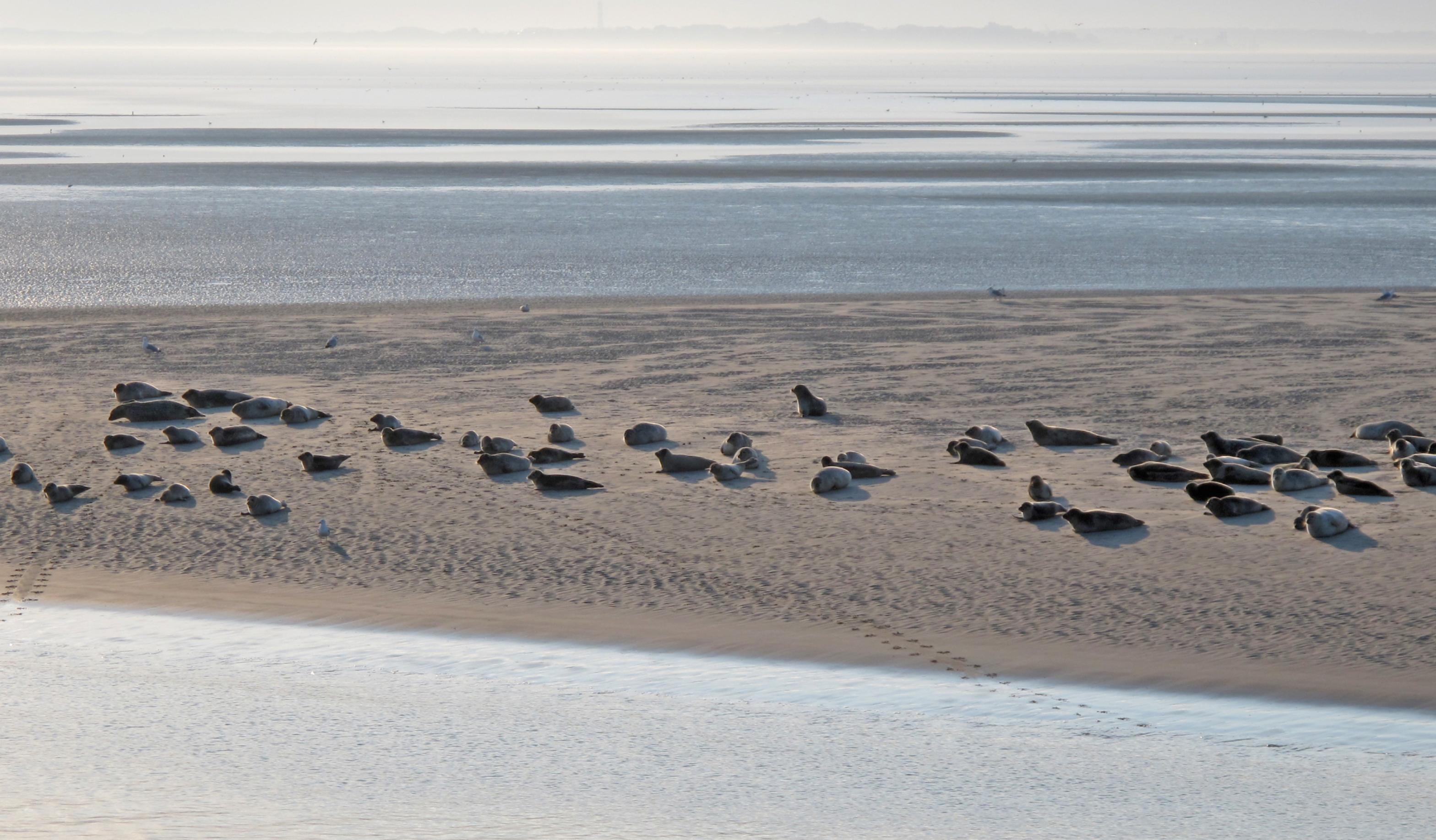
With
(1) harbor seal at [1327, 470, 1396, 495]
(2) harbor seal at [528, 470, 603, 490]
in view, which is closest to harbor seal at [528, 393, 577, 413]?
(2) harbor seal at [528, 470, 603, 490]

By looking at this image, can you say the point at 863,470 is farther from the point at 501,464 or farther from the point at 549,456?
the point at 501,464

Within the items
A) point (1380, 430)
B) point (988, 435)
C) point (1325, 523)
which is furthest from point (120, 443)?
point (1380, 430)

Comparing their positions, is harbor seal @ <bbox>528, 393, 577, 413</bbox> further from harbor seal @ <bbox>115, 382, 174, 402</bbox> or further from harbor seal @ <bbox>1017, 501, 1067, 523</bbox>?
harbor seal @ <bbox>1017, 501, 1067, 523</bbox>

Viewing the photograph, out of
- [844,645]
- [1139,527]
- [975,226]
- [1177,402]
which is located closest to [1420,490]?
[1139,527]

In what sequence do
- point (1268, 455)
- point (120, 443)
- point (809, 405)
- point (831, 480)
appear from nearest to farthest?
1. point (831, 480)
2. point (1268, 455)
3. point (120, 443)
4. point (809, 405)

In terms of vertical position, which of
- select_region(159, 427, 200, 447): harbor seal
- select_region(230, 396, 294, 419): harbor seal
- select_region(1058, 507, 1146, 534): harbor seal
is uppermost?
select_region(230, 396, 294, 419): harbor seal

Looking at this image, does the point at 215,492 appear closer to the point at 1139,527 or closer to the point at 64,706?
the point at 64,706

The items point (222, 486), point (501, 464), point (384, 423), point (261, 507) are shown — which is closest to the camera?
point (261, 507)
